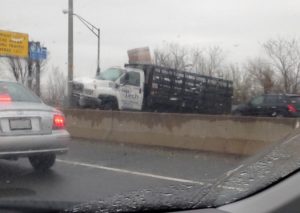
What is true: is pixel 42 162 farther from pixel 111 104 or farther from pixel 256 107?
pixel 256 107

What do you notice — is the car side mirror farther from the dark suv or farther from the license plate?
the license plate

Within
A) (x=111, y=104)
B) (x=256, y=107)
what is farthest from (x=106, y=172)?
(x=256, y=107)

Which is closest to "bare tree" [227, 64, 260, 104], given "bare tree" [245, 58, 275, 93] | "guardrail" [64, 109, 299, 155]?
"bare tree" [245, 58, 275, 93]

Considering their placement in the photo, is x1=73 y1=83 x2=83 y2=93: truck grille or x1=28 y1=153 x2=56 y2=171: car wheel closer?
x1=28 y1=153 x2=56 y2=171: car wheel

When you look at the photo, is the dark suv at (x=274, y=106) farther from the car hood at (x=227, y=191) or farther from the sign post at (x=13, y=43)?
the car hood at (x=227, y=191)

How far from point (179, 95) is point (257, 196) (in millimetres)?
21817

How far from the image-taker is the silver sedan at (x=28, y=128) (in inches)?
307

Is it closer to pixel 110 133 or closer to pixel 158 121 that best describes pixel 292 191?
A: pixel 158 121

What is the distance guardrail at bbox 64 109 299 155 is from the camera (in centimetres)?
1065

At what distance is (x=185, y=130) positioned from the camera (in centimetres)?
1198

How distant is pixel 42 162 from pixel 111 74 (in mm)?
14113

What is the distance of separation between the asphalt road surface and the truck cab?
9.42m

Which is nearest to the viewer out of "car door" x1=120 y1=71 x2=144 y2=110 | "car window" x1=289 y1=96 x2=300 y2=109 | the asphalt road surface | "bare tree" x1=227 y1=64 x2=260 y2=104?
the asphalt road surface

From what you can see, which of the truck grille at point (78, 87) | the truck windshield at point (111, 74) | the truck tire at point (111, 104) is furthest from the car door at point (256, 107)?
the truck grille at point (78, 87)
